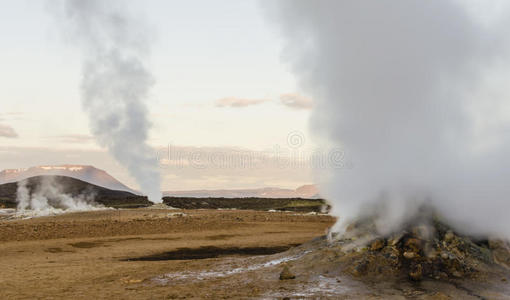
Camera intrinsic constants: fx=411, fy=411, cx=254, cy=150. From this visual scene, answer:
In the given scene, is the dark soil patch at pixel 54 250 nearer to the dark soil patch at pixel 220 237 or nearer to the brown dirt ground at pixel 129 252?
the brown dirt ground at pixel 129 252

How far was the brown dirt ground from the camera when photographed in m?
9.93

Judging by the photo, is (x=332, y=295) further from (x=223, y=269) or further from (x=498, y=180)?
(x=498, y=180)

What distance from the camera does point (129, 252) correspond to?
1758cm

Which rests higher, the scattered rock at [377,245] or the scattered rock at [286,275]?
the scattered rock at [377,245]

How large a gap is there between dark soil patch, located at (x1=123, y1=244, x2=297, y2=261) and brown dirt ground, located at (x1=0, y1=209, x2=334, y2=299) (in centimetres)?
4

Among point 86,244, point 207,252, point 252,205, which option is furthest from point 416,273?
point 252,205

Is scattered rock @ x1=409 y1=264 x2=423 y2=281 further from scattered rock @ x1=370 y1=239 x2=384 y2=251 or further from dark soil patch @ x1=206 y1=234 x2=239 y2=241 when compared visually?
dark soil patch @ x1=206 y1=234 x2=239 y2=241

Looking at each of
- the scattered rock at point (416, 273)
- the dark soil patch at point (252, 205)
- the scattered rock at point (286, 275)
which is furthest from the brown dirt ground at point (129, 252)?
the dark soil patch at point (252, 205)

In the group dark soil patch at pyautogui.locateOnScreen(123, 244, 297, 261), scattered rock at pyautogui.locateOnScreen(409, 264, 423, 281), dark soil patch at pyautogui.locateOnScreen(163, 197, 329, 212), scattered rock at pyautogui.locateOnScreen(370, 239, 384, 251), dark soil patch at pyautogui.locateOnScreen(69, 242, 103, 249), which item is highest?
dark soil patch at pyautogui.locateOnScreen(163, 197, 329, 212)

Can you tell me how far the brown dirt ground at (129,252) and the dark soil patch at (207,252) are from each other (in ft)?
0.14

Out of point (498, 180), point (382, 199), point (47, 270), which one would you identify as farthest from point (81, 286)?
point (498, 180)

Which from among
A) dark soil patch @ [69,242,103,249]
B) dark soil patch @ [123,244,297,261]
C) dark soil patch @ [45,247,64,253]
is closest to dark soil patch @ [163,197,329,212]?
dark soil patch @ [69,242,103,249]

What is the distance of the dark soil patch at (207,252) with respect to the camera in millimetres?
16188

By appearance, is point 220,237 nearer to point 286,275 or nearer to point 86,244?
point 86,244
